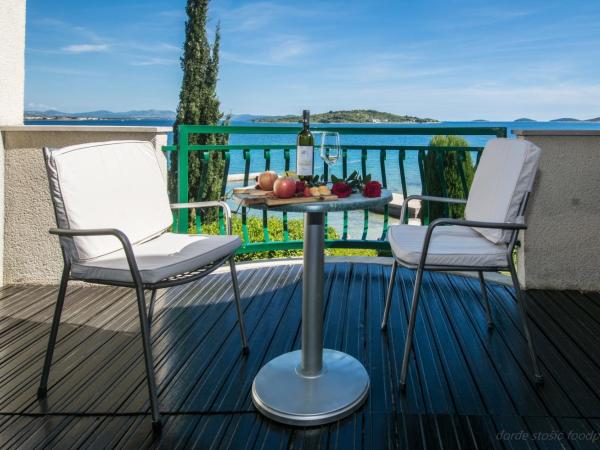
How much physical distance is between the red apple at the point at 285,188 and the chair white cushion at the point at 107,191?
77 centimetres

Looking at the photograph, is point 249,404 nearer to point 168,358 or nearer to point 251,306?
point 168,358

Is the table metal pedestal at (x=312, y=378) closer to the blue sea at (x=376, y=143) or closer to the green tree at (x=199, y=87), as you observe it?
the green tree at (x=199, y=87)

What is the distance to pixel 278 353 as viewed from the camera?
2293mm

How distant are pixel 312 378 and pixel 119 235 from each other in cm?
95

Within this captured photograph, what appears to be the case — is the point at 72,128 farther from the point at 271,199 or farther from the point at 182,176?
the point at 271,199

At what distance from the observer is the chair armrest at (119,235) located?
1.68m

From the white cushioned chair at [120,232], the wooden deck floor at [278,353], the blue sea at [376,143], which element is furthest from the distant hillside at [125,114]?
the white cushioned chair at [120,232]

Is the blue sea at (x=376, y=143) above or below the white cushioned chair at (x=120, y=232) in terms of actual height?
above

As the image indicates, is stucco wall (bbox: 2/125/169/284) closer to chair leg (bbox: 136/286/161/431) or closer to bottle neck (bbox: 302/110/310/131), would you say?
bottle neck (bbox: 302/110/310/131)

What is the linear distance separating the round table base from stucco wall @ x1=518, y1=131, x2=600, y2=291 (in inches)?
74.8

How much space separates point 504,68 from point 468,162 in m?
40.8

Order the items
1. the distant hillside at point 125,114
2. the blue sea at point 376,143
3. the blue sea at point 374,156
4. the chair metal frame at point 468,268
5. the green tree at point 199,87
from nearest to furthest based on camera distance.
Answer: the chair metal frame at point 468,268 → the green tree at point 199,87 → the blue sea at point 374,156 → the blue sea at point 376,143 → the distant hillside at point 125,114

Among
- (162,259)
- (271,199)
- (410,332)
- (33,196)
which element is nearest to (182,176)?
(33,196)

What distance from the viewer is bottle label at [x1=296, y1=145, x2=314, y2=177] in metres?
1.93
